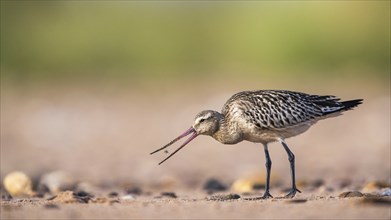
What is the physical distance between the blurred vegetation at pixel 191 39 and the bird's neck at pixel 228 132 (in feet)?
49.7

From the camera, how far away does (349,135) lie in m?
16.1

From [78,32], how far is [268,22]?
5.79 meters

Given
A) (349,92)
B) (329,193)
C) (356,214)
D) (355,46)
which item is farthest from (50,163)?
(355,46)

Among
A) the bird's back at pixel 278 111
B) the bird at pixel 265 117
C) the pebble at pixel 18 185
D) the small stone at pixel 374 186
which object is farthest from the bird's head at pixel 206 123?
the pebble at pixel 18 185

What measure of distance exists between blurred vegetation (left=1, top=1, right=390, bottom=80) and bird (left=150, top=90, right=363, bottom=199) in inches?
589

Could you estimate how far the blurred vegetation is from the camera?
25.8 m

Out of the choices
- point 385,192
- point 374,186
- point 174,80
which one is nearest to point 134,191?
point 374,186

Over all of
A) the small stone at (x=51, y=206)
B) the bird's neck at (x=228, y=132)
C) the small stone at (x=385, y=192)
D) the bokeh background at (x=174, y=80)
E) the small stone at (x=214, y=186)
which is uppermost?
the bokeh background at (x=174, y=80)

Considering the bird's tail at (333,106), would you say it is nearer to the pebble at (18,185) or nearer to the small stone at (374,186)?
the small stone at (374,186)

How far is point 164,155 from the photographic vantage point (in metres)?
14.9

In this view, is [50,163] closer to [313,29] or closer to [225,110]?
[225,110]

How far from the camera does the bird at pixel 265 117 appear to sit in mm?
9414

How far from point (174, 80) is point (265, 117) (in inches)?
698

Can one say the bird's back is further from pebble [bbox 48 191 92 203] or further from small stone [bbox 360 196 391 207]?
small stone [bbox 360 196 391 207]
